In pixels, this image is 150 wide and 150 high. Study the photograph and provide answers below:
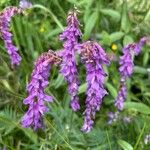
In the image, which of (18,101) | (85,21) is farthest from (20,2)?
(18,101)

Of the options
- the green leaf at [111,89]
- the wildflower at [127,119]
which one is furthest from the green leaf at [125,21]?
the wildflower at [127,119]

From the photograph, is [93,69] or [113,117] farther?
[113,117]

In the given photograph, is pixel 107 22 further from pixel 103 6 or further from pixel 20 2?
pixel 20 2

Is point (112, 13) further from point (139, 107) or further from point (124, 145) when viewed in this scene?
point (124, 145)

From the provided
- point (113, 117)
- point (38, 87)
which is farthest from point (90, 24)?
point (38, 87)

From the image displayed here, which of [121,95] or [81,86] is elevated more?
[81,86]

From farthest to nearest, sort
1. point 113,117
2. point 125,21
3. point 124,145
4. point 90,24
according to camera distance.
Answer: point 125,21, point 90,24, point 113,117, point 124,145

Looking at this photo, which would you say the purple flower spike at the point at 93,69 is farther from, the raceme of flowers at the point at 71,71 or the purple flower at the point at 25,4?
the purple flower at the point at 25,4

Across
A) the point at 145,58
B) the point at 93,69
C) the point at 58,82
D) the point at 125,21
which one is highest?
the point at 125,21
